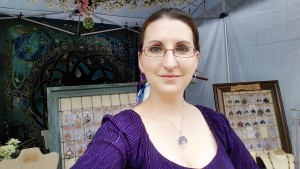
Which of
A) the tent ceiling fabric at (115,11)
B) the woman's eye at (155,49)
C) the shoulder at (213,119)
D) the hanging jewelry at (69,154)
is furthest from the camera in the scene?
the tent ceiling fabric at (115,11)

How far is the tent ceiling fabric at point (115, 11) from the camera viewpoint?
1.86 metres

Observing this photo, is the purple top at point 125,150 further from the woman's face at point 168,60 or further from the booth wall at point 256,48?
the booth wall at point 256,48

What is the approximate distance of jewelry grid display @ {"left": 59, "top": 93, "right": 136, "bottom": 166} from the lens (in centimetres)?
136

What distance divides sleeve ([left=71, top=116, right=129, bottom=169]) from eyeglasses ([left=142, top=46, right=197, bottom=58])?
177 mm

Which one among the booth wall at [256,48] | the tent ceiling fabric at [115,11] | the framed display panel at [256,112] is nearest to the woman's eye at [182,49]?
the framed display panel at [256,112]

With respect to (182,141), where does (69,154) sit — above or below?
below

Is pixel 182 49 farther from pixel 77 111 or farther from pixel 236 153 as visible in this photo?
pixel 77 111

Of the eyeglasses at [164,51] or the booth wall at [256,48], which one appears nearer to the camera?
the eyeglasses at [164,51]

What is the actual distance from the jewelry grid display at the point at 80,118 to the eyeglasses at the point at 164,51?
884 millimetres

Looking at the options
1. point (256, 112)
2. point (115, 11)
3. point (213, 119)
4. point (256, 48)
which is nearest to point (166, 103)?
point (213, 119)

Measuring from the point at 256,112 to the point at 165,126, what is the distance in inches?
38.1

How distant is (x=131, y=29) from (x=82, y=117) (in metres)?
1.07

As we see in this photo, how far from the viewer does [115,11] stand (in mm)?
2086

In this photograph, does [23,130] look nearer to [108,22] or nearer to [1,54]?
[1,54]
